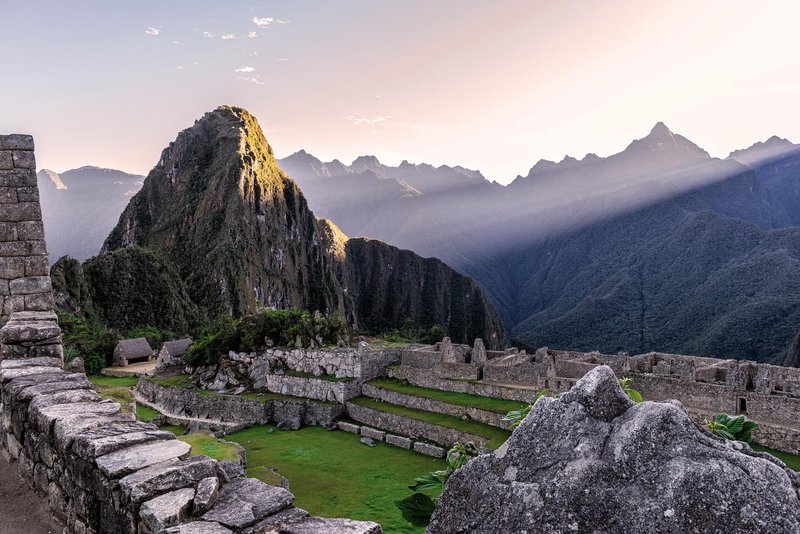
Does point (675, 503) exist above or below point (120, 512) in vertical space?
above

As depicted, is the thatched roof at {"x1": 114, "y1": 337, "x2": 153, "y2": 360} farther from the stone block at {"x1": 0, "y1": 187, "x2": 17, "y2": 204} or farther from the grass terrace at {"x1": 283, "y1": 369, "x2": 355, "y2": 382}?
the stone block at {"x1": 0, "y1": 187, "x2": 17, "y2": 204}

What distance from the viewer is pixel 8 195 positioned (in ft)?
25.4

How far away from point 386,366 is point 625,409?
25.6m

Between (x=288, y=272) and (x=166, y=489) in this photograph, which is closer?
(x=166, y=489)

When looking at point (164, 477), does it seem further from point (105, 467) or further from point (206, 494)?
point (105, 467)

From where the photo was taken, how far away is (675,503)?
5.93 ft

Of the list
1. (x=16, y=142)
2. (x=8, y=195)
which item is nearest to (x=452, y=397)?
(x=8, y=195)

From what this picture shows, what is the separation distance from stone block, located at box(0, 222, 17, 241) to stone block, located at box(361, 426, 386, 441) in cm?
1626

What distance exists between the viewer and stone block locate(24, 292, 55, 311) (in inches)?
300

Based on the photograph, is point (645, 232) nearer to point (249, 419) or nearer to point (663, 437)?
point (249, 419)

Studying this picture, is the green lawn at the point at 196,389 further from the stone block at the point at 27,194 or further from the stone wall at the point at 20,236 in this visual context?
the stone block at the point at 27,194


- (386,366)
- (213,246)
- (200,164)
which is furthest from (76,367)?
(200,164)

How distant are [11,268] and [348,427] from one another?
17015 mm

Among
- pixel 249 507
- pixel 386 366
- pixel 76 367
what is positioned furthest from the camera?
pixel 386 366
